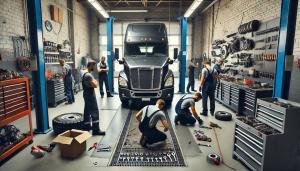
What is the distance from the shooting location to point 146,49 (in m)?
6.63

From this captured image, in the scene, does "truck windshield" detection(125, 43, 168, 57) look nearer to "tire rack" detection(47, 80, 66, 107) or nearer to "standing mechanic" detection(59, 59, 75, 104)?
"standing mechanic" detection(59, 59, 75, 104)

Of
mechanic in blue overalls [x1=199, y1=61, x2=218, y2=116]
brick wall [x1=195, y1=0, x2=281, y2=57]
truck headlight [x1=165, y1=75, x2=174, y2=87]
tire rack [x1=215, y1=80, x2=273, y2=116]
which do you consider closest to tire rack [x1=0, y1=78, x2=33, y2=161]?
truck headlight [x1=165, y1=75, x2=174, y2=87]

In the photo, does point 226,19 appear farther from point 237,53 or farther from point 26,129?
point 26,129

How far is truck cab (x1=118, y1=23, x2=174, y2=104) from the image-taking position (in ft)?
18.7

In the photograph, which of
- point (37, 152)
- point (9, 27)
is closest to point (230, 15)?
point (9, 27)

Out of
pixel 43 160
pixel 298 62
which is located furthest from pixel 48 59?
pixel 298 62

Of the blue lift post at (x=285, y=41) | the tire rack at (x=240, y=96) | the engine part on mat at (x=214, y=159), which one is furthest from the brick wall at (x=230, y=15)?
the engine part on mat at (x=214, y=159)

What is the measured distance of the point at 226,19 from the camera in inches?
357

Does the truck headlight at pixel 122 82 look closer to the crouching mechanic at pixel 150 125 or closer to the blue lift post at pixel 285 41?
the crouching mechanic at pixel 150 125

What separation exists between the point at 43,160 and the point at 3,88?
1285mm

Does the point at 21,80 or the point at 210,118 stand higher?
the point at 21,80

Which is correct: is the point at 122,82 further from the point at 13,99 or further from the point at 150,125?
the point at 13,99

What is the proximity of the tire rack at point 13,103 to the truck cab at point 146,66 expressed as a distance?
2.73 m

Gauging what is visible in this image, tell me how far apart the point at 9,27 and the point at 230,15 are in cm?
813
